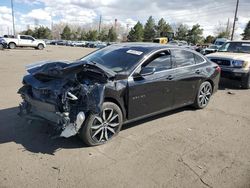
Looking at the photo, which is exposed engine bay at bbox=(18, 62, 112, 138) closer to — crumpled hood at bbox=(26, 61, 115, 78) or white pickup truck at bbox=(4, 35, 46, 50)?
crumpled hood at bbox=(26, 61, 115, 78)

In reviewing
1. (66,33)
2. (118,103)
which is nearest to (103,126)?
(118,103)

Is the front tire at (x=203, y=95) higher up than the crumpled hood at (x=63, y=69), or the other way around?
the crumpled hood at (x=63, y=69)

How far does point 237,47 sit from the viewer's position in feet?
35.6

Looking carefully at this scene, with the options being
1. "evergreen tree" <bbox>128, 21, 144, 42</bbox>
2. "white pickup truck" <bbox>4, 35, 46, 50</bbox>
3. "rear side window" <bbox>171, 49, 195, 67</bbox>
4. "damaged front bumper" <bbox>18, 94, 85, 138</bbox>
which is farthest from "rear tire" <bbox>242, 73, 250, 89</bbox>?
"evergreen tree" <bbox>128, 21, 144, 42</bbox>

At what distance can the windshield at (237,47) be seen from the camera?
1062cm

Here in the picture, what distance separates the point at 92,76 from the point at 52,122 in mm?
940

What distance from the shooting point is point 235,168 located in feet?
12.6

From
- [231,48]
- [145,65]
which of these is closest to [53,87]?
[145,65]

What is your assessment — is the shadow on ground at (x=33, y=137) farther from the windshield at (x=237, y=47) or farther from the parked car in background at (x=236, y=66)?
the windshield at (x=237, y=47)

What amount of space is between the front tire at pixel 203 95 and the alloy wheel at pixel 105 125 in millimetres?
2677

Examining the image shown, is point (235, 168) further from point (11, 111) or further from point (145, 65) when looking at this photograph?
point (11, 111)

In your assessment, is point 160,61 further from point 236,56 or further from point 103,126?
point 236,56

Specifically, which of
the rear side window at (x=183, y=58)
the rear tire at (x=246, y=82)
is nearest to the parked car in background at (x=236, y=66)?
the rear tire at (x=246, y=82)

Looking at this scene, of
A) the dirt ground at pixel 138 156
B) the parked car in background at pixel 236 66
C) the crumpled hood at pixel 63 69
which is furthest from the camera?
the parked car in background at pixel 236 66
